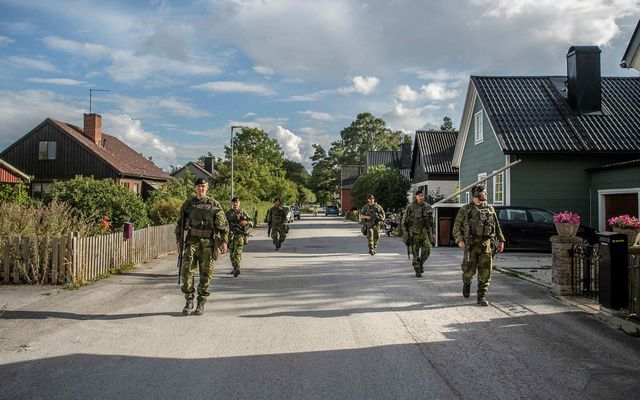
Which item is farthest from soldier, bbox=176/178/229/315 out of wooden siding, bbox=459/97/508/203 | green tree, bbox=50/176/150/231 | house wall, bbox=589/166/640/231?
wooden siding, bbox=459/97/508/203

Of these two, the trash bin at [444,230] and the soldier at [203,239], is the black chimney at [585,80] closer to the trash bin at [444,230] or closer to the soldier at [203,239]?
the trash bin at [444,230]

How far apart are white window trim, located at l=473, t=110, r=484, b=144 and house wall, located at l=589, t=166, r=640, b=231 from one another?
518 centimetres

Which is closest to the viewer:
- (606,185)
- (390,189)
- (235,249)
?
(235,249)

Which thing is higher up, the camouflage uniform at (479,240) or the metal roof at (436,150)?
the metal roof at (436,150)

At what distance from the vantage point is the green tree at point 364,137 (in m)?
92.8

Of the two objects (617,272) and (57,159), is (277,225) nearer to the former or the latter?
(617,272)

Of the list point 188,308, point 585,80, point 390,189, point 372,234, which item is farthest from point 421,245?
point 390,189

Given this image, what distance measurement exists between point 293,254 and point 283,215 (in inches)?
90.1

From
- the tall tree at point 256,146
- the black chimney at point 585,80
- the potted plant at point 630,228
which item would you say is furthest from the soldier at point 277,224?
the tall tree at point 256,146

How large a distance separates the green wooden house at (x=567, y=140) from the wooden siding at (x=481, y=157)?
1.7 inches

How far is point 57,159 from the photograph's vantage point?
3806 centimetres

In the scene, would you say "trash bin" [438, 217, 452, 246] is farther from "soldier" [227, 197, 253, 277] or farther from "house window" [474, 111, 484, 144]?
"soldier" [227, 197, 253, 277]

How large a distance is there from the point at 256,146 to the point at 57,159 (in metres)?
28.1

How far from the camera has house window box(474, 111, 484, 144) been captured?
23.4 m
